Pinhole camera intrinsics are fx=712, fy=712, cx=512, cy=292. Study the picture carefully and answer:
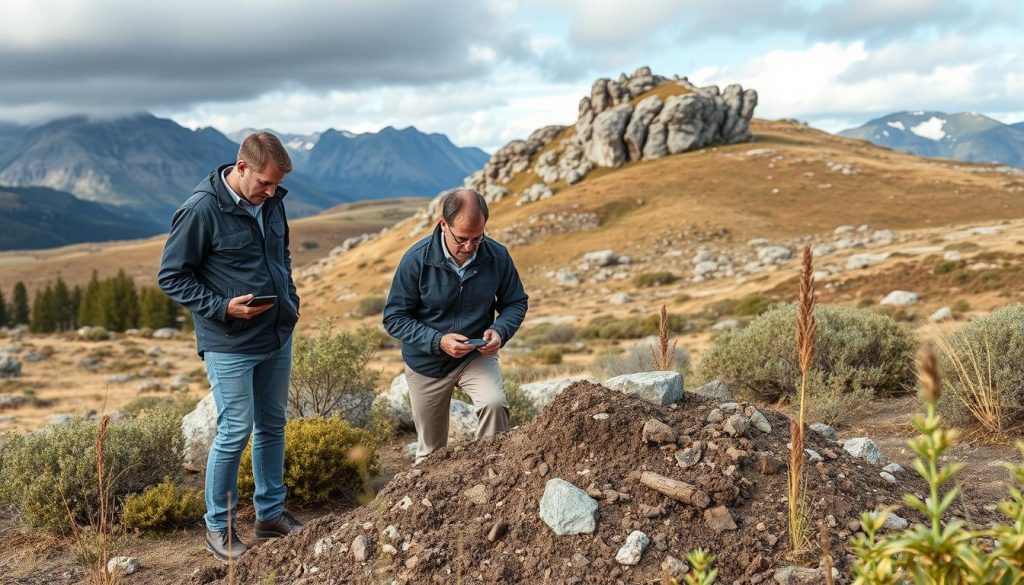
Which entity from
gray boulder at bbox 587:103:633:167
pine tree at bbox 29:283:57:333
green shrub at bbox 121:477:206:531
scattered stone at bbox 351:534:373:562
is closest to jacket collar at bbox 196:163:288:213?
scattered stone at bbox 351:534:373:562

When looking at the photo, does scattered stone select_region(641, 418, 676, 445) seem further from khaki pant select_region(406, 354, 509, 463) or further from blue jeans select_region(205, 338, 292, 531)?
blue jeans select_region(205, 338, 292, 531)

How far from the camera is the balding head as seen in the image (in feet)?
→ 14.3

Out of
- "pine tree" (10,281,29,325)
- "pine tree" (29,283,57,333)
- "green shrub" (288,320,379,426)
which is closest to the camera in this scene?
"green shrub" (288,320,379,426)

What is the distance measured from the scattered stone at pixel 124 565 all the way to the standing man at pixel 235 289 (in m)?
0.59

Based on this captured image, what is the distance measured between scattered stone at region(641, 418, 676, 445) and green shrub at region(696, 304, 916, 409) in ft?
13.0

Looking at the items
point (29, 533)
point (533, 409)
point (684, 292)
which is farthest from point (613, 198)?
point (29, 533)

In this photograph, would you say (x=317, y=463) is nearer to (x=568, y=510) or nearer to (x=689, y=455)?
(x=568, y=510)

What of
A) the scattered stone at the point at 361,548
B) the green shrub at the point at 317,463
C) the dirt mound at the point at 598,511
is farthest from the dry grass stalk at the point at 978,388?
the green shrub at the point at 317,463

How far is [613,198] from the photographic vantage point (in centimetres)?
5481

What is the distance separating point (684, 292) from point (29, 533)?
101ft

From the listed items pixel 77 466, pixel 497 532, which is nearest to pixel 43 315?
pixel 77 466

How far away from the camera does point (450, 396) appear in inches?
194

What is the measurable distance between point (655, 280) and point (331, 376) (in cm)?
3152

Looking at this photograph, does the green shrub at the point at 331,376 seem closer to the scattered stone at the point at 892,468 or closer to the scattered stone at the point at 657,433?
the scattered stone at the point at 657,433
